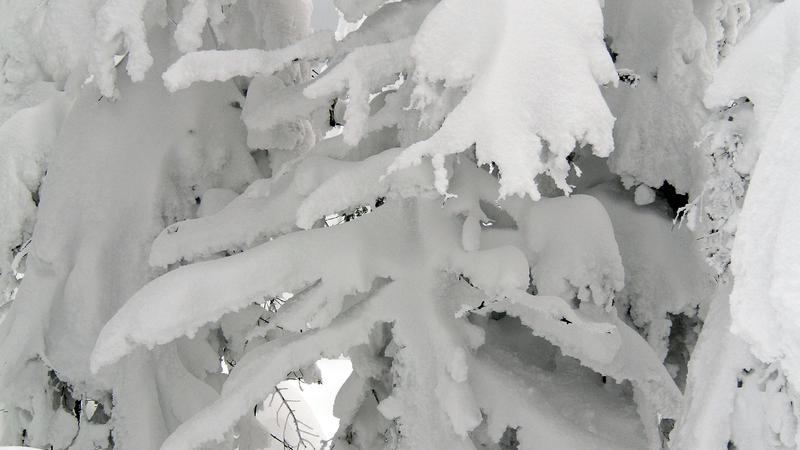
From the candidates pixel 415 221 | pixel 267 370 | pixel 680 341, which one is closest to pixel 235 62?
pixel 415 221

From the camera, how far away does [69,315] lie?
3.95 meters

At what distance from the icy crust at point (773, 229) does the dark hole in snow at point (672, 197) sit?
5.67 feet

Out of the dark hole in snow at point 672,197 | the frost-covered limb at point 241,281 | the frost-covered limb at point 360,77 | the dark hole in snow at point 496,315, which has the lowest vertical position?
the dark hole in snow at point 496,315

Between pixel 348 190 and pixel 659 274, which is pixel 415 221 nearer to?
pixel 348 190

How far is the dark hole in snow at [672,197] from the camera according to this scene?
348cm

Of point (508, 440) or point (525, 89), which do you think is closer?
point (525, 89)

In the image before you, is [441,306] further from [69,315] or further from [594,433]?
[69,315]

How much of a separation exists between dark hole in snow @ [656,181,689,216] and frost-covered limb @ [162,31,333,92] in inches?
65.7

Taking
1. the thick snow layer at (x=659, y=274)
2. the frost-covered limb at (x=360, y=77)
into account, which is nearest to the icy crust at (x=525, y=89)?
the frost-covered limb at (x=360, y=77)

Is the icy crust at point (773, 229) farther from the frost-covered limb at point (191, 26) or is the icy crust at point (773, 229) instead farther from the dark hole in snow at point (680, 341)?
the frost-covered limb at point (191, 26)

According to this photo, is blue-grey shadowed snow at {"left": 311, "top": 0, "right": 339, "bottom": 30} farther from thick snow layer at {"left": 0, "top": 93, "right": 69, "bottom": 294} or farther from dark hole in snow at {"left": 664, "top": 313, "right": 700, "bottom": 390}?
dark hole in snow at {"left": 664, "top": 313, "right": 700, "bottom": 390}

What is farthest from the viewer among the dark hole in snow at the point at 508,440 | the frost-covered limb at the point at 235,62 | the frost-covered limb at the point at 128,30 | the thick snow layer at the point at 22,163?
the thick snow layer at the point at 22,163

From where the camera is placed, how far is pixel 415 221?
3047mm

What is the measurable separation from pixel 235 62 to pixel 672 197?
2028mm
